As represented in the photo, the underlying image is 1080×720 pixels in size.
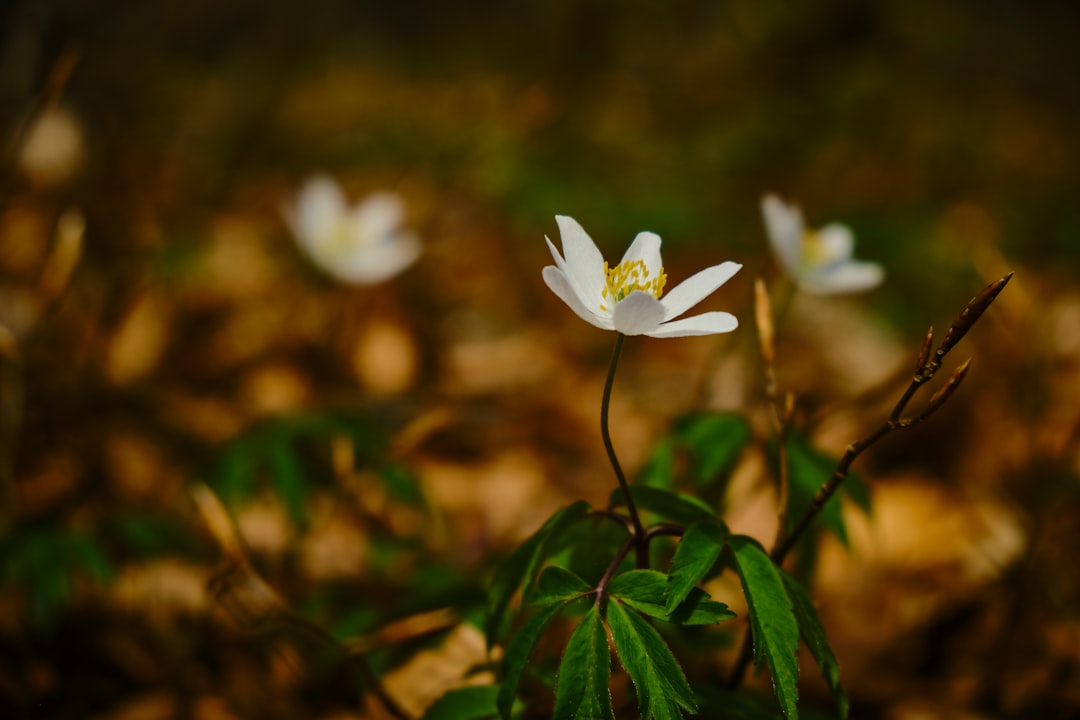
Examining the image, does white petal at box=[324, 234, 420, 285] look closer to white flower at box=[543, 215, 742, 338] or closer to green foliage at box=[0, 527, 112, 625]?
green foliage at box=[0, 527, 112, 625]

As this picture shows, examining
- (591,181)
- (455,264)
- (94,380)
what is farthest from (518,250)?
(94,380)

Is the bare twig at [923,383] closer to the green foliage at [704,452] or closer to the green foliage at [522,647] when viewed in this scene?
the green foliage at [704,452]

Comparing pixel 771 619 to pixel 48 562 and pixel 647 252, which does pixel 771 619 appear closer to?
pixel 647 252

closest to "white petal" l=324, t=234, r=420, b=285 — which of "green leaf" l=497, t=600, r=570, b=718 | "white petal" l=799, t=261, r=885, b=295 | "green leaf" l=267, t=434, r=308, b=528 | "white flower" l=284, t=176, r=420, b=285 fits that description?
"white flower" l=284, t=176, r=420, b=285

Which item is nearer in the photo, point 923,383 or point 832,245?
point 923,383

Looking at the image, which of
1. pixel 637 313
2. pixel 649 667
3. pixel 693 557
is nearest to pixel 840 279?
pixel 637 313

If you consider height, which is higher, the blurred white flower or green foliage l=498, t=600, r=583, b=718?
the blurred white flower

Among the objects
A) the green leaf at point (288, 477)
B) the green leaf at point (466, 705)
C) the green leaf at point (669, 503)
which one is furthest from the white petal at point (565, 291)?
the green leaf at point (288, 477)
